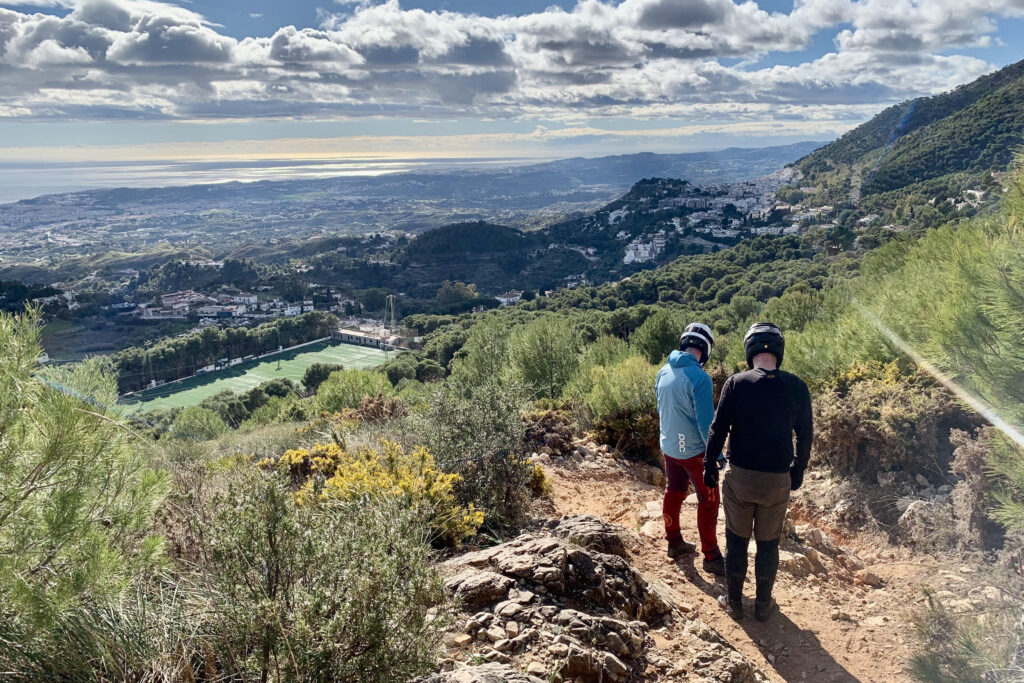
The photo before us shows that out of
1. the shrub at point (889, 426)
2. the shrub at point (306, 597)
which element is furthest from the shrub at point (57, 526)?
the shrub at point (889, 426)

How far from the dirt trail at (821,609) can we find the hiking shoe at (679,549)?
56mm

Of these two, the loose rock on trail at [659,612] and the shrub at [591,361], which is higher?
the loose rock on trail at [659,612]

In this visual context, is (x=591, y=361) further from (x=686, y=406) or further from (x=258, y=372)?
(x=258, y=372)

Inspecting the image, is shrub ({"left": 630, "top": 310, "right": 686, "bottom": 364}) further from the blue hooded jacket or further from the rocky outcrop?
the rocky outcrop

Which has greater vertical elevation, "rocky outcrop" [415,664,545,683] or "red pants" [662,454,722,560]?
"rocky outcrop" [415,664,545,683]

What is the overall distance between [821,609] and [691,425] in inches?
55.0

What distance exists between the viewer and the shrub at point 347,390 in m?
17.5

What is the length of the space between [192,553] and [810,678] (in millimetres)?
3427

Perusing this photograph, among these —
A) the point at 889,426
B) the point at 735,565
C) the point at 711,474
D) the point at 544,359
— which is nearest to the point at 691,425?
the point at 711,474

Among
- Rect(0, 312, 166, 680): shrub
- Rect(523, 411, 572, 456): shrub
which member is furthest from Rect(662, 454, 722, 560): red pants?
Rect(0, 312, 166, 680): shrub

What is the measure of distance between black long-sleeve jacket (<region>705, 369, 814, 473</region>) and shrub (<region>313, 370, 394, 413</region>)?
46.1 feet

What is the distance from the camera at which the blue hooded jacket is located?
3875mm

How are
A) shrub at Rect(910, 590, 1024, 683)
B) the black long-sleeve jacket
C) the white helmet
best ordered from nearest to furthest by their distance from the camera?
shrub at Rect(910, 590, 1024, 683) → the black long-sleeve jacket → the white helmet

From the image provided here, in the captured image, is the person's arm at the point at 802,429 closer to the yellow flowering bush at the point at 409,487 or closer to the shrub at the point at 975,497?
the shrub at the point at 975,497
